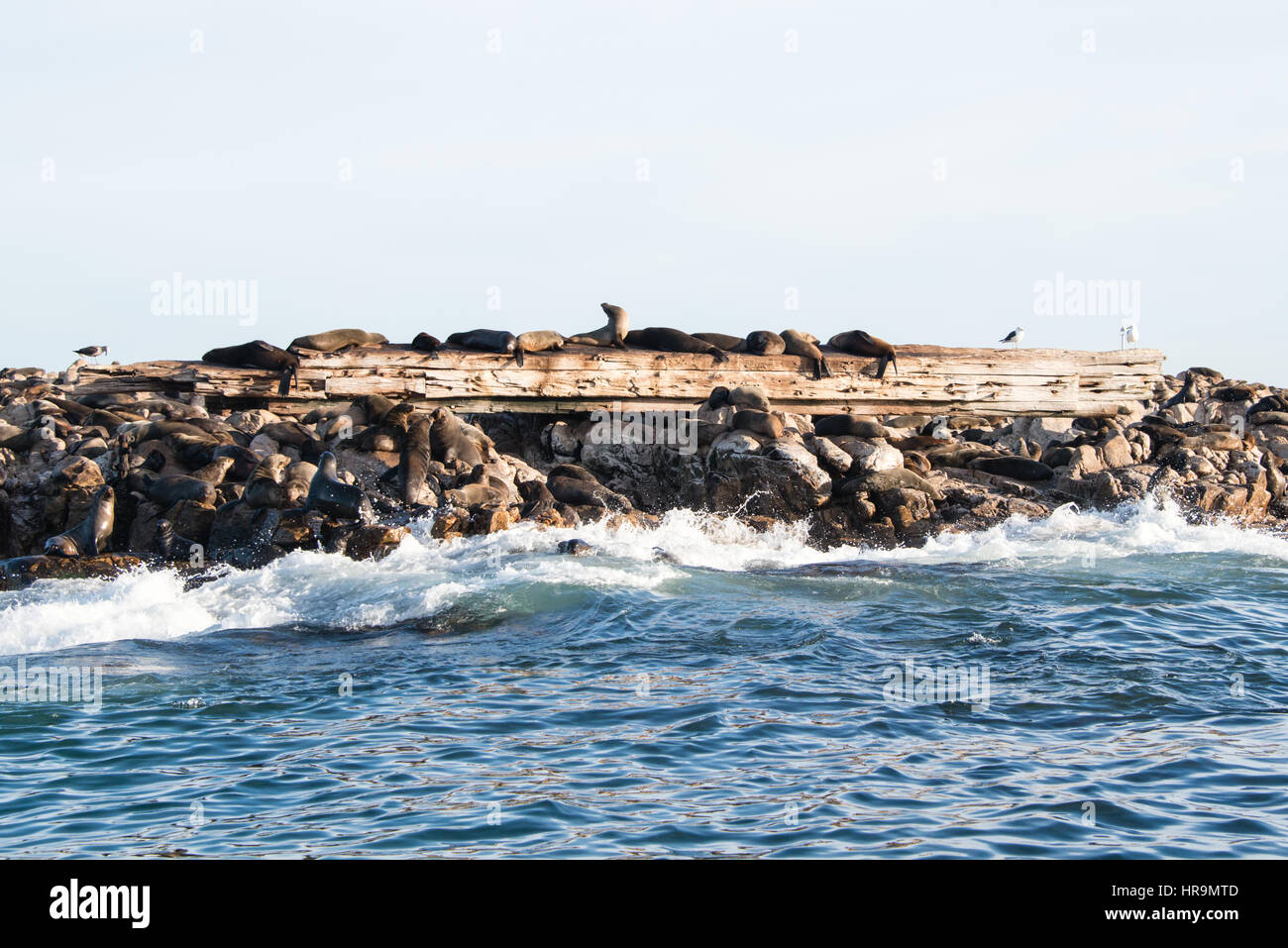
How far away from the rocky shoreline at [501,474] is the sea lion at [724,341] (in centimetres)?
213

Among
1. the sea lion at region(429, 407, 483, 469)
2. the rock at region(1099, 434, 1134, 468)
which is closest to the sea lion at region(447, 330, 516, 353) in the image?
the sea lion at region(429, 407, 483, 469)

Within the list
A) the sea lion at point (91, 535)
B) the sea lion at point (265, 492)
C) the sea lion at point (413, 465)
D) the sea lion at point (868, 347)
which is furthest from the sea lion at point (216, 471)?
the sea lion at point (868, 347)

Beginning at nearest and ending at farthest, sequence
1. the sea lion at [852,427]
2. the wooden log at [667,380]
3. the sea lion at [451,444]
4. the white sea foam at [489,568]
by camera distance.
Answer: the white sea foam at [489,568] < the sea lion at [451,444] < the wooden log at [667,380] < the sea lion at [852,427]

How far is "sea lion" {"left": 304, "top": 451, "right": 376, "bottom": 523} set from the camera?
1390 centimetres

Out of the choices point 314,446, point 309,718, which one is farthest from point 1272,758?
point 314,446

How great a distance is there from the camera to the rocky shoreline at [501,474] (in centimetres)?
1383

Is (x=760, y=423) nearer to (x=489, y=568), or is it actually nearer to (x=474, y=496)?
(x=474, y=496)

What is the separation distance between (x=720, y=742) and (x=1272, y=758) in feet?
10.6

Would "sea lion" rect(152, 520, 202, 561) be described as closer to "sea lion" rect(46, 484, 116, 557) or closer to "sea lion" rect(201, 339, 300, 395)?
"sea lion" rect(46, 484, 116, 557)

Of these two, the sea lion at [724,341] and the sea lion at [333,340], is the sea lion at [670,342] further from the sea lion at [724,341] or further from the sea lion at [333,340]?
the sea lion at [333,340]

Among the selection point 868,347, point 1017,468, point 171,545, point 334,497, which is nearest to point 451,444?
point 334,497

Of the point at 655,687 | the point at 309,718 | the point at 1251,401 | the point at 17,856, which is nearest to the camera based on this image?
the point at 17,856
